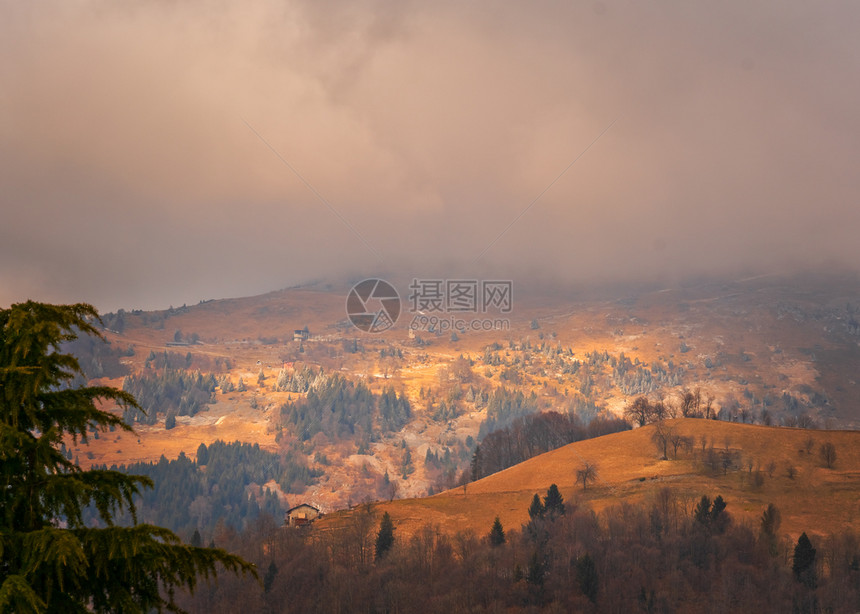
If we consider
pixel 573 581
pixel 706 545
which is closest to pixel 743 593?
pixel 706 545

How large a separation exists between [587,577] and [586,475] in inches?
2014

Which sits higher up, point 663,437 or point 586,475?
point 663,437

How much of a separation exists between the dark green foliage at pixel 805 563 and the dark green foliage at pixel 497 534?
53691 millimetres

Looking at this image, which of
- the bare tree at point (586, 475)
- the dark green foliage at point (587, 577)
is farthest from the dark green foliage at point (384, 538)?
the bare tree at point (586, 475)

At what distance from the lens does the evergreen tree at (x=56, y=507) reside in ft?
32.9

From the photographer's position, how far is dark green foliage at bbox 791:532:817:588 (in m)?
109

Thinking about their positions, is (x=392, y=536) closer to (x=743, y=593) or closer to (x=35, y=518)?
(x=743, y=593)

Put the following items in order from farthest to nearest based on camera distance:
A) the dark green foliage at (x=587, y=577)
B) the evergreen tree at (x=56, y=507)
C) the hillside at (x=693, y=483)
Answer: the hillside at (x=693, y=483), the dark green foliage at (x=587, y=577), the evergreen tree at (x=56, y=507)

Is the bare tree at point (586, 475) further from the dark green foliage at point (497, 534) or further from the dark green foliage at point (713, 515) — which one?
the dark green foliage at point (497, 534)

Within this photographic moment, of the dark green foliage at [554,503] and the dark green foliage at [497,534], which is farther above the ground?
the dark green foliage at [554,503]

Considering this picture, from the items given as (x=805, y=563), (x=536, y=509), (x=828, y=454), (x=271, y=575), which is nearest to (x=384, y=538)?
(x=271, y=575)

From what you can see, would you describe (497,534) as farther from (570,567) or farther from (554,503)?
(554,503)

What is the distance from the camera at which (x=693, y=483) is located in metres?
150

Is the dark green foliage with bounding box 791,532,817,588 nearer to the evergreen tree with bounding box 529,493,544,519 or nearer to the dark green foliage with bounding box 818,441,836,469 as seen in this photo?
the dark green foliage with bounding box 818,441,836,469
